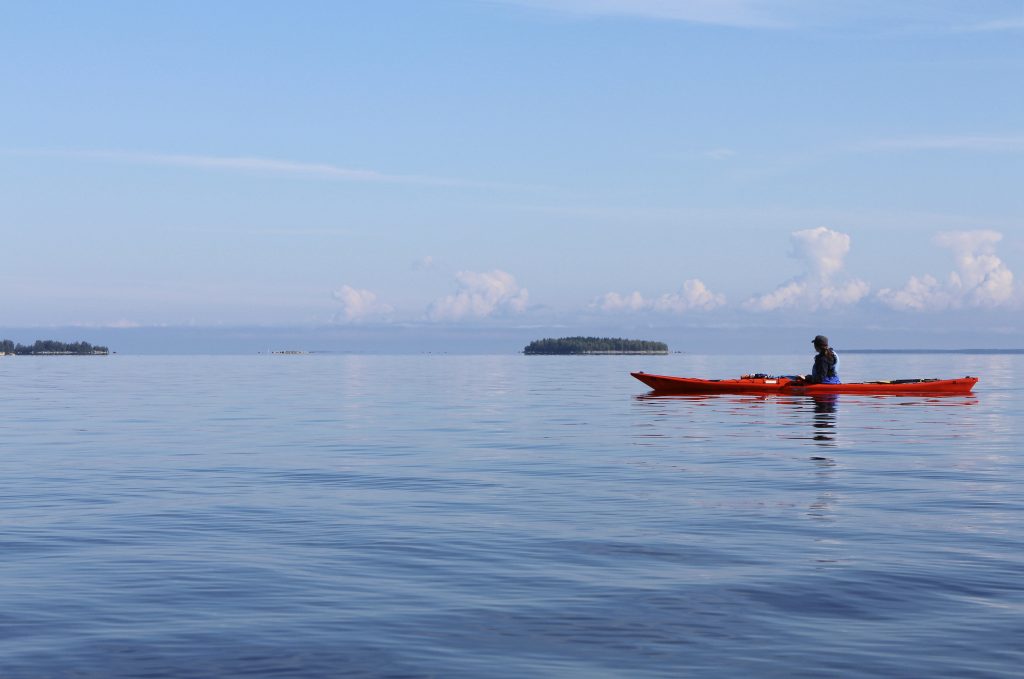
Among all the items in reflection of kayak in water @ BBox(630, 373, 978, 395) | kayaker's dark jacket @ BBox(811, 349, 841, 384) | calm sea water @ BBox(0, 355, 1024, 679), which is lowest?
calm sea water @ BBox(0, 355, 1024, 679)

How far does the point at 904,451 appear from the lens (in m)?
28.1

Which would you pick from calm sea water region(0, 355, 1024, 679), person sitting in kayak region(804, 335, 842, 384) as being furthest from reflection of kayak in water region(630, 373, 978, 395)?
calm sea water region(0, 355, 1024, 679)

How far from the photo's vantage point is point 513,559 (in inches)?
534

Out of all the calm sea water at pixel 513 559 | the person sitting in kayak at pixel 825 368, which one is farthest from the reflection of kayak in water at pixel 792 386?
the calm sea water at pixel 513 559

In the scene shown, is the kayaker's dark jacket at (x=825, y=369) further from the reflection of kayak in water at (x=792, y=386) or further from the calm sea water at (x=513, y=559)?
the calm sea water at (x=513, y=559)

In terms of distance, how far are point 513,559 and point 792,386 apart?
38.9 meters

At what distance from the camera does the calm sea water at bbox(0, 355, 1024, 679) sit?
31.1ft

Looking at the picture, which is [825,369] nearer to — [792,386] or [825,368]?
[825,368]

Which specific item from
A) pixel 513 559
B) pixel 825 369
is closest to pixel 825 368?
pixel 825 369

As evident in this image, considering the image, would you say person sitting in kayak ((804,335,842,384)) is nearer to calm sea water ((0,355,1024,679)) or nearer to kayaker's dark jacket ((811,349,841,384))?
kayaker's dark jacket ((811,349,841,384))

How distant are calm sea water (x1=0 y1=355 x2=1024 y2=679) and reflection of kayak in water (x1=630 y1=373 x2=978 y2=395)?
19.6 meters

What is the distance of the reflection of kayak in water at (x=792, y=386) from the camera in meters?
49.9

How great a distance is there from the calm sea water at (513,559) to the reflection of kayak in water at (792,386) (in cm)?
1957

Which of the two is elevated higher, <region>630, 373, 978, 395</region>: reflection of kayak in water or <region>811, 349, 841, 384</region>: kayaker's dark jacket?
<region>811, 349, 841, 384</region>: kayaker's dark jacket
